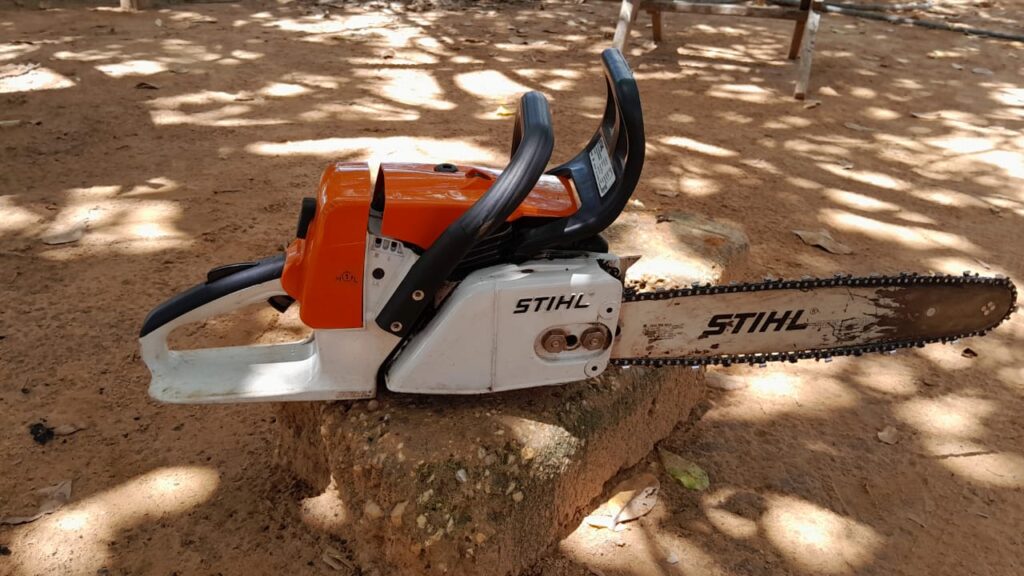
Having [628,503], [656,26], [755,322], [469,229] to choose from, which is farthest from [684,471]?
[656,26]

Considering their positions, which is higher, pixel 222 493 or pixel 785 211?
pixel 785 211

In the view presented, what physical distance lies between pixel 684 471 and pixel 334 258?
1236 millimetres

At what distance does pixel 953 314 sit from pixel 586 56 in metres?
4.56

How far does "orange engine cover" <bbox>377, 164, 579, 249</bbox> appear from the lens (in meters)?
1.66

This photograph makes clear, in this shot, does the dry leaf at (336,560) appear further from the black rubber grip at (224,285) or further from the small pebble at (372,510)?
the black rubber grip at (224,285)

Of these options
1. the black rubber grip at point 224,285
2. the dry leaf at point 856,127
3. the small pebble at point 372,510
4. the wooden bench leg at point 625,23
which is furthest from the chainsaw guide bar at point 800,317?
the wooden bench leg at point 625,23

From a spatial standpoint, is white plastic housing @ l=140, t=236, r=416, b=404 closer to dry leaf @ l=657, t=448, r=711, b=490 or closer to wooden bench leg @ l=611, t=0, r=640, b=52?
dry leaf @ l=657, t=448, r=711, b=490

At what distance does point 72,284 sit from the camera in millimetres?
2975

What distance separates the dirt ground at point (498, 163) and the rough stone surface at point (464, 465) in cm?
13

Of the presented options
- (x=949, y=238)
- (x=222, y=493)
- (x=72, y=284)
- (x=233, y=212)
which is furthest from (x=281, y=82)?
(x=949, y=238)

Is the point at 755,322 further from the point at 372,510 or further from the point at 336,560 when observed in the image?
the point at 336,560

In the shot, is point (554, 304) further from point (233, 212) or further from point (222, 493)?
point (233, 212)

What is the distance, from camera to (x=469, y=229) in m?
1.58

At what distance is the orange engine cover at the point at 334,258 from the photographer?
1622 millimetres
